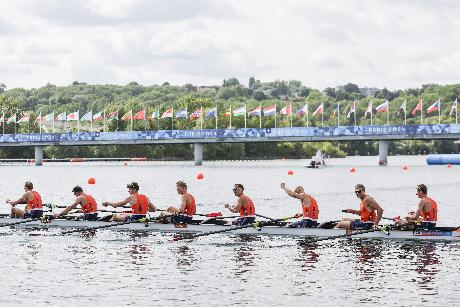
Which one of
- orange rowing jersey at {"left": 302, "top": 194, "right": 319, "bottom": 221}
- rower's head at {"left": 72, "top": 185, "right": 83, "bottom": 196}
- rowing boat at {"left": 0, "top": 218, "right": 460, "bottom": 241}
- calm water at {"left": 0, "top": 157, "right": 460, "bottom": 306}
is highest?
rower's head at {"left": 72, "top": 185, "right": 83, "bottom": 196}

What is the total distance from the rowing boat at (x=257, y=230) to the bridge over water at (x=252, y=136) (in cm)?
11197

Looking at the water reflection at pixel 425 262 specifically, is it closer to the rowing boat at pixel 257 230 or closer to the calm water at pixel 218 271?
the calm water at pixel 218 271

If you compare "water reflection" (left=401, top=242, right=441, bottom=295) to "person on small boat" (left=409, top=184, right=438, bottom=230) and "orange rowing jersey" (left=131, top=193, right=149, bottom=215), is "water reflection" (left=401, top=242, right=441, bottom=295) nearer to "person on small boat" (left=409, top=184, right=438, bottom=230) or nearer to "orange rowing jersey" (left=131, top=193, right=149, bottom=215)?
"person on small boat" (left=409, top=184, right=438, bottom=230)

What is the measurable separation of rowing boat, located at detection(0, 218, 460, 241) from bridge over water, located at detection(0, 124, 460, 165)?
111973 mm

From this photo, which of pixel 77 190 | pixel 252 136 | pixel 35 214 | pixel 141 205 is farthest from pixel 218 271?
pixel 252 136

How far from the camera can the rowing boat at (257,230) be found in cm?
4034

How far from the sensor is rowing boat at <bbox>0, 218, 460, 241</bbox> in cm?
4034

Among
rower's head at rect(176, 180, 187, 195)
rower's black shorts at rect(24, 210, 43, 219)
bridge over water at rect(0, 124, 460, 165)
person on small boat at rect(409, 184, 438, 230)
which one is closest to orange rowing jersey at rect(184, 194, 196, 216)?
rower's head at rect(176, 180, 187, 195)

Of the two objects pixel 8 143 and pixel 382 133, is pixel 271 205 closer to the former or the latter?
pixel 382 133

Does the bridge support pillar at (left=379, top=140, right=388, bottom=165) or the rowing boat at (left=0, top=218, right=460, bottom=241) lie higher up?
the bridge support pillar at (left=379, top=140, right=388, bottom=165)

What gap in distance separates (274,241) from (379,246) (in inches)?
191

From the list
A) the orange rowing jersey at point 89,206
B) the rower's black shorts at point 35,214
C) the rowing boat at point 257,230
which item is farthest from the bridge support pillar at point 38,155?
the orange rowing jersey at point 89,206

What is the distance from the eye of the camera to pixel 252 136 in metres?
171

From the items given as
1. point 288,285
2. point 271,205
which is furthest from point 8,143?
point 288,285
